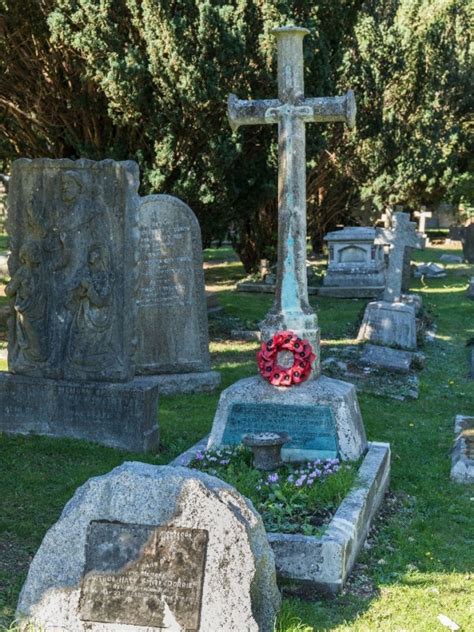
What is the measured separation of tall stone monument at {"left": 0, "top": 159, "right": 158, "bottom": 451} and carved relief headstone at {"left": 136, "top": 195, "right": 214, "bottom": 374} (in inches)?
92.2

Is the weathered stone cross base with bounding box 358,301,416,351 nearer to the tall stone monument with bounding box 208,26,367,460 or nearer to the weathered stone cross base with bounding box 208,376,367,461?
the tall stone monument with bounding box 208,26,367,460

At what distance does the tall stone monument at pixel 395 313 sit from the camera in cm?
1384

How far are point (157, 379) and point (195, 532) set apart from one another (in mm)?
6111

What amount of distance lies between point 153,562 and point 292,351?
2.98 metres

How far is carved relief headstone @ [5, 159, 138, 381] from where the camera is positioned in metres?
7.98

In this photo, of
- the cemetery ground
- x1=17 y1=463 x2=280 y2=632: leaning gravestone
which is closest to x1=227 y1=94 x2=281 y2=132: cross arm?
the cemetery ground

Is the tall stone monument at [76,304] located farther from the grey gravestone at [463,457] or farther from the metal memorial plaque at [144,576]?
the metal memorial plaque at [144,576]

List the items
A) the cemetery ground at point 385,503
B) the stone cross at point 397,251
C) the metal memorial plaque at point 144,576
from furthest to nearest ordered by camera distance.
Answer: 1. the stone cross at point 397,251
2. the cemetery ground at point 385,503
3. the metal memorial plaque at point 144,576

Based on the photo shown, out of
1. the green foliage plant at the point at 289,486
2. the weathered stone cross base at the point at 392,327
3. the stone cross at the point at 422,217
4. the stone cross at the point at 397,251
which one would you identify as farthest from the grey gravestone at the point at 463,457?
the stone cross at the point at 422,217

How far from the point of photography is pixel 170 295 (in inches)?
417

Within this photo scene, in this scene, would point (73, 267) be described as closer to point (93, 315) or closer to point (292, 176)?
point (93, 315)

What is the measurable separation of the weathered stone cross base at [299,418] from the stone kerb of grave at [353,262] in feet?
47.3

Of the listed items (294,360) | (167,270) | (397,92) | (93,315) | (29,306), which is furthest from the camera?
(397,92)

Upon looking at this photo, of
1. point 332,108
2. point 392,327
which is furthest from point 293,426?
point 392,327
